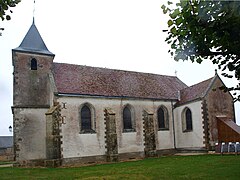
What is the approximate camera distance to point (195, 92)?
90.0 feet

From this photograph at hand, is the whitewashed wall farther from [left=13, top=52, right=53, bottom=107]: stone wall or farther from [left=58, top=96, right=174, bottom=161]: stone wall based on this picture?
[left=13, top=52, right=53, bottom=107]: stone wall

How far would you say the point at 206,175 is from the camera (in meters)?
11.8

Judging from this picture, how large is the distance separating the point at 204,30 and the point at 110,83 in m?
20.7

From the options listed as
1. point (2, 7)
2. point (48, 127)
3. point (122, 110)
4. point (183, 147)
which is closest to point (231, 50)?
point (2, 7)

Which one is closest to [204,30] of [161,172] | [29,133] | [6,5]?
[6,5]

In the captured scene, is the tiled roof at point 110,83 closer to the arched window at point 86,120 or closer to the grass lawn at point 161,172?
the arched window at point 86,120

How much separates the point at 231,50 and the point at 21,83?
2093 centimetres

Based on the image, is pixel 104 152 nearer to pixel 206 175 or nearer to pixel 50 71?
pixel 50 71

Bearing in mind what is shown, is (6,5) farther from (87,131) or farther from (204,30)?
(87,131)

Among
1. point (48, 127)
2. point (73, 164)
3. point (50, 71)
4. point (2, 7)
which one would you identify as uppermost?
point (50, 71)

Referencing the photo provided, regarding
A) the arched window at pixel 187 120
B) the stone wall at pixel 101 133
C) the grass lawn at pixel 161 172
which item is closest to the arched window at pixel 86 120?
the stone wall at pixel 101 133

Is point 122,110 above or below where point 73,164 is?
above

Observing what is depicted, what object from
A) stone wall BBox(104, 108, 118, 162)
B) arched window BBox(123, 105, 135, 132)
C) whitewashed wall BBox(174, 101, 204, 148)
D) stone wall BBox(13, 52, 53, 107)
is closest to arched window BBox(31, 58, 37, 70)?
stone wall BBox(13, 52, 53, 107)

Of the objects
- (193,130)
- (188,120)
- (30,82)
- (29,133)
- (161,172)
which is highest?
(30,82)
